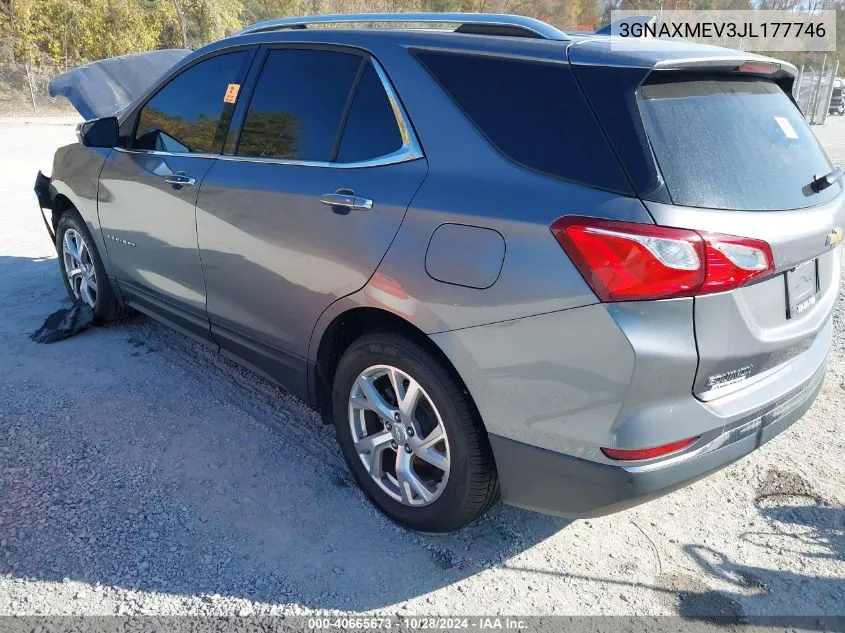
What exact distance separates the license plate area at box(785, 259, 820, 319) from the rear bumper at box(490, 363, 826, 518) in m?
0.30

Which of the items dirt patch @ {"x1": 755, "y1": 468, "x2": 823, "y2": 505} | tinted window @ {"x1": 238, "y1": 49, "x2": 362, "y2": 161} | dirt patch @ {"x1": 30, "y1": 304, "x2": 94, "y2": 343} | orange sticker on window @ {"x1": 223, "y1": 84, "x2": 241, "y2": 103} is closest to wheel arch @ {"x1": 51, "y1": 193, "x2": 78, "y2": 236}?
dirt patch @ {"x1": 30, "y1": 304, "x2": 94, "y2": 343}

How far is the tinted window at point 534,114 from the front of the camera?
6.63ft

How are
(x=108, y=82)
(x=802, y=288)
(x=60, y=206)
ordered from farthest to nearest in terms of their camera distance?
(x=108, y=82) → (x=60, y=206) → (x=802, y=288)

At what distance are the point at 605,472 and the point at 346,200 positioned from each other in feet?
4.50

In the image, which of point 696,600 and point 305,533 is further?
point 305,533

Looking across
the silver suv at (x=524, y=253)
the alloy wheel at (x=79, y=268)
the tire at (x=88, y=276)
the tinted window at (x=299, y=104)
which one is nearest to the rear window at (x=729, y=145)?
the silver suv at (x=524, y=253)

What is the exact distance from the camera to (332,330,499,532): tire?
2357mm

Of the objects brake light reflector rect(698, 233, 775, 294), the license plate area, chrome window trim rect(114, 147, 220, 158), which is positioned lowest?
the license plate area

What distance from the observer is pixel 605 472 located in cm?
206

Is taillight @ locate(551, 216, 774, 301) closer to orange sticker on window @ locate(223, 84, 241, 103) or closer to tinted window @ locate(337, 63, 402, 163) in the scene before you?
tinted window @ locate(337, 63, 402, 163)

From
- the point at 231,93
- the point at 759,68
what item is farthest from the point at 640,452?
the point at 231,93

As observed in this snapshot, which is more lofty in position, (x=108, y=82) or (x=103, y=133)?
(x=108, y=82)

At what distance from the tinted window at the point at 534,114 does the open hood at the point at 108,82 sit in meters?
3.45

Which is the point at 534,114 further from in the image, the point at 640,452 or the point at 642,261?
the point at 640,452
